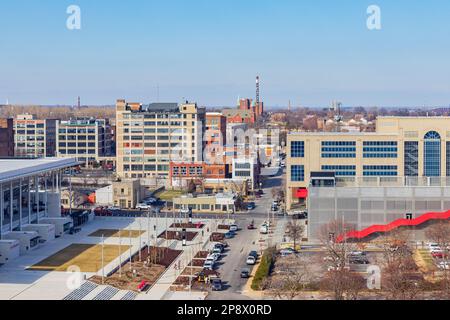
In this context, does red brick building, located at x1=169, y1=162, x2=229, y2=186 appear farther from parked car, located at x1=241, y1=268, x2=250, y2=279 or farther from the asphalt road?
parked car, located at x1=241, y1=268, x2=250, y2=279

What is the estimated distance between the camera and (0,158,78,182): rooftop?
11091 millimetres

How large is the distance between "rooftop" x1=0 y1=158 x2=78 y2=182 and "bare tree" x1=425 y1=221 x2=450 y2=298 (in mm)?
6912

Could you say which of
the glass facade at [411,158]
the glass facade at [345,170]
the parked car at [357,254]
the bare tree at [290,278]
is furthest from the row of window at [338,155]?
the bare tree at [290,278]

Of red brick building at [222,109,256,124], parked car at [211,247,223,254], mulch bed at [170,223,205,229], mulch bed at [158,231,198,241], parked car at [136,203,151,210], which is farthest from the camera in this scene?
red brick building at [222,109,256,124]

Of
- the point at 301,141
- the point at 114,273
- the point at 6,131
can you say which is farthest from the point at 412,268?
the point at 6,131

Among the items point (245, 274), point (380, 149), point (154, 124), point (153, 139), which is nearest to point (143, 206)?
point (153, 139)

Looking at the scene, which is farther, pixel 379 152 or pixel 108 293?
pixel 379 152

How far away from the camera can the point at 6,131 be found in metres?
24.2

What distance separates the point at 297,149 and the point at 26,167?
6669 millimetres

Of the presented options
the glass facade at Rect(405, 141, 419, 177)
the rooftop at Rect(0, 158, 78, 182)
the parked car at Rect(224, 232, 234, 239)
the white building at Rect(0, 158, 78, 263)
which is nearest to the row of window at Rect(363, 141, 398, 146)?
the glass facade at Rect(405, 141, 419, 177)

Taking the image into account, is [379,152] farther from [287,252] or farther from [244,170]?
[287,252]

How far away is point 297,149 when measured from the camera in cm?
1588

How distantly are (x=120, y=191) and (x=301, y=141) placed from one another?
16.2 feet
